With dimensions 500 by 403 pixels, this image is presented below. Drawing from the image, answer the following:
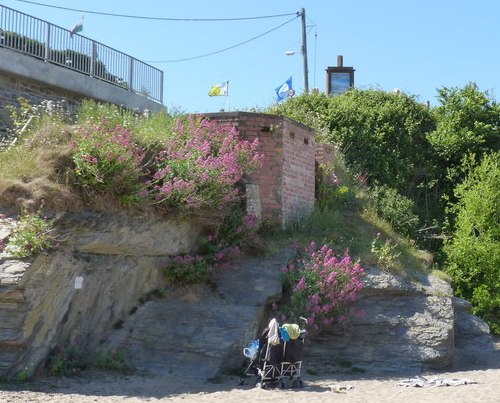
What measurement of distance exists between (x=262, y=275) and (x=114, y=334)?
8.26 ft

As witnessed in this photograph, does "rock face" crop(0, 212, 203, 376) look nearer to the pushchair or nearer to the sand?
the sand

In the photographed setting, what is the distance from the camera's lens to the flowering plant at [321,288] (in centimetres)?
1083

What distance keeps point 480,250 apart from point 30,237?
31.6 feet

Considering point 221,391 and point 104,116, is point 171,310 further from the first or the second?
point 104,116

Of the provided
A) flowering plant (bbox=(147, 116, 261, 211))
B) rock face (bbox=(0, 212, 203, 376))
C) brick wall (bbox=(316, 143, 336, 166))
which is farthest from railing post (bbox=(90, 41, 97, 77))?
rock face (bbox=(0, 212, 203, 376))

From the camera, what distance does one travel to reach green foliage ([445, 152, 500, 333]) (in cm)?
1491

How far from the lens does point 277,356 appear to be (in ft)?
30.2

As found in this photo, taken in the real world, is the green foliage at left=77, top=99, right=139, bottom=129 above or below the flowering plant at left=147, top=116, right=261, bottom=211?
above

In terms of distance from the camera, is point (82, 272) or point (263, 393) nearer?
point (263, 393)

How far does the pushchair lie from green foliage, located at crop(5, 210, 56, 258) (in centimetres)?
284

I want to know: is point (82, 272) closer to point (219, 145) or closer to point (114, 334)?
point (114, 334)

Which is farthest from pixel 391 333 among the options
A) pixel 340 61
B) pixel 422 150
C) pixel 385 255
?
pixel 340 61

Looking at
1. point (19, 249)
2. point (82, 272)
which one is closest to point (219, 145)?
point (82, 272)

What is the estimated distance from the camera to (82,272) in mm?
9477
